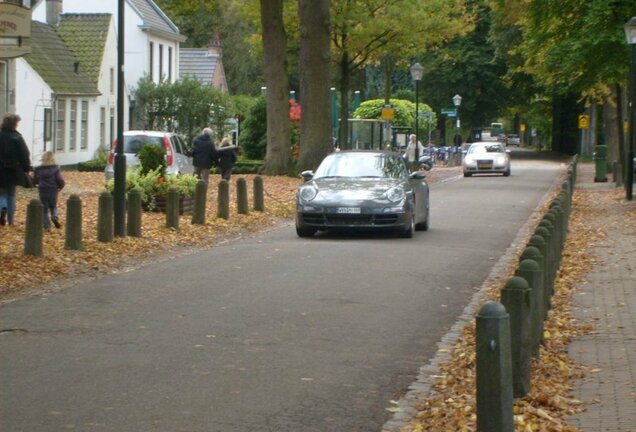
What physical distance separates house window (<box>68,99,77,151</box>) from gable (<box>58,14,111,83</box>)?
8.77 ft

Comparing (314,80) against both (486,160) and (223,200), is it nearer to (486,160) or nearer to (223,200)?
(223,200)

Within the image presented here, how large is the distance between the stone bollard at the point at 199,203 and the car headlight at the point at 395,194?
350 centimetres

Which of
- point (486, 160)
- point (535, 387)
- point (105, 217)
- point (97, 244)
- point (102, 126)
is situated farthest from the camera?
point (102, 126)

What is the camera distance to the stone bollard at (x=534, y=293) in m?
9.21

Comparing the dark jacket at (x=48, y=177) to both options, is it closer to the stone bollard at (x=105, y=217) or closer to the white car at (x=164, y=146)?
the stone bollard at (x=105, y=217)

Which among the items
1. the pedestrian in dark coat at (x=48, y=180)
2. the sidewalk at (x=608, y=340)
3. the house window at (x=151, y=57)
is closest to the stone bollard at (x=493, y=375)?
the sidewalk at (x=608, y=340)

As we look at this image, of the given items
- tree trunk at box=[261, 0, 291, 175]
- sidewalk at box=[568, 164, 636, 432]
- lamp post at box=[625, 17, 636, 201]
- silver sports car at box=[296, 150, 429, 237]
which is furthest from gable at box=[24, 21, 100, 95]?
sidewalk at box=[568, 164, 636, 432]

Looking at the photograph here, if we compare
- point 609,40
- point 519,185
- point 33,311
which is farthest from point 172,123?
point 33,311

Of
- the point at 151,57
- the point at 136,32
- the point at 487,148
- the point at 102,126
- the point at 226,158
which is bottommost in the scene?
the point at 226,158

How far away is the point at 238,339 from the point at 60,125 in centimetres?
4064

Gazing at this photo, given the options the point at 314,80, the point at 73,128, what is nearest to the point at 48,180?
the point at 314,80

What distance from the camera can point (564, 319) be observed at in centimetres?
1245

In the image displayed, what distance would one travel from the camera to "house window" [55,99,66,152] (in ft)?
163

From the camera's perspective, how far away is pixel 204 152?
107 feet
